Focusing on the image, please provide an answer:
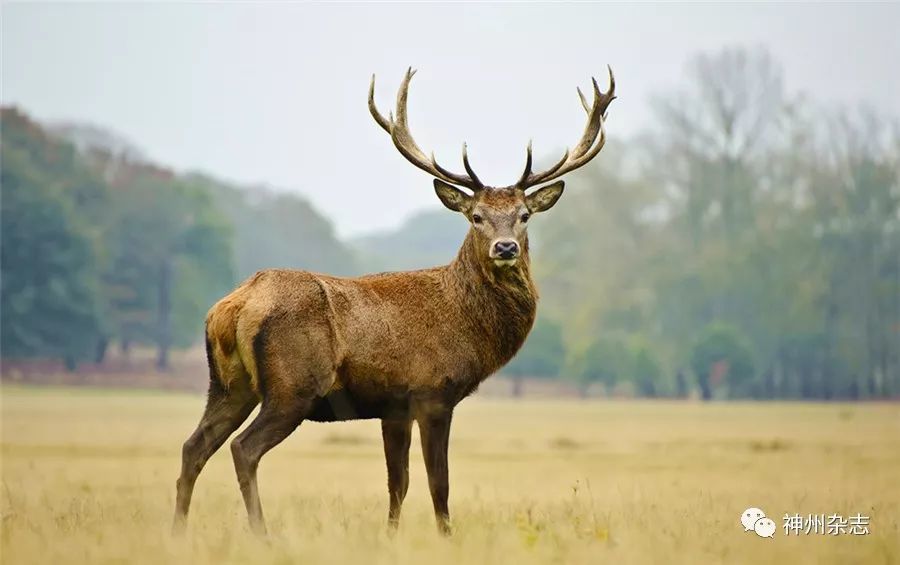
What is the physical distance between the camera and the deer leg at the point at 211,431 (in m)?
10.8

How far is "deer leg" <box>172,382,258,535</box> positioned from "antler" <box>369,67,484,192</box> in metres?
2.60

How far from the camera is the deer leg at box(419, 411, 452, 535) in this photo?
35.5 ft

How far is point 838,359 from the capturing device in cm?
6519

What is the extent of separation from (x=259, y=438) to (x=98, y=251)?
5947 cm

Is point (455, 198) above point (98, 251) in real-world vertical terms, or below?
above

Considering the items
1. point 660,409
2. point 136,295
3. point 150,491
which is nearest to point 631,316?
point 660,409

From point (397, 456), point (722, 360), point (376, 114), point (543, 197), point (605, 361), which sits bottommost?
point (605, 361)

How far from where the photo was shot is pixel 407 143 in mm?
12586

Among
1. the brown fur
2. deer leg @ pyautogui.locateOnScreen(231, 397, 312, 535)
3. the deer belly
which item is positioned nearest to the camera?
deer leg @ pyautogui.locateOnScreen(231, 397, 312, 535)

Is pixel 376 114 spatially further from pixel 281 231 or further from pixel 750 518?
pixel 281 231

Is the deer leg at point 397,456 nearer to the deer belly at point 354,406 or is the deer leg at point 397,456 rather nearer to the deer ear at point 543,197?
the deer belly at point 354,406

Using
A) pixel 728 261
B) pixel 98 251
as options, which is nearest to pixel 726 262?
pixel 728 261

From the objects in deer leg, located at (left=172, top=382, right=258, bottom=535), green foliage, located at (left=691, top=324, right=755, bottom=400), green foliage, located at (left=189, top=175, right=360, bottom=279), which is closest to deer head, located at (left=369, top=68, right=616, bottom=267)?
deer leg, located at (left=172, top=382, right=258, bottom=535)

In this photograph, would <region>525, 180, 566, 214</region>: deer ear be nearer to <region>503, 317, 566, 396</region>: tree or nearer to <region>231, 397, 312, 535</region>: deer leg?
<region>231, 397, 312, 535</region>: deer leg
